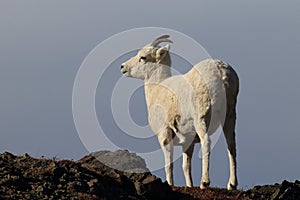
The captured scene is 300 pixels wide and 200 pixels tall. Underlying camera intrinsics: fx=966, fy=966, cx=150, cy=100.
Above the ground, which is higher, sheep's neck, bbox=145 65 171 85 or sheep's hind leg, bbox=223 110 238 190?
sheep's neck, bbox=145 65 171 85

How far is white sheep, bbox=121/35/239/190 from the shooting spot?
24.4m

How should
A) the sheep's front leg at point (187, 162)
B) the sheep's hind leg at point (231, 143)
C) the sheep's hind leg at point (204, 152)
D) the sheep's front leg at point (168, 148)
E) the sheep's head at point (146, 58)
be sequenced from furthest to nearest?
the sheep's head at point (146, 58), the sheep's front leg at point (187, 162), the sheep's front leg at point (168, 148), the sheep's hind leg at point (231, 143), the sheep's hind leg at point (204, 152)

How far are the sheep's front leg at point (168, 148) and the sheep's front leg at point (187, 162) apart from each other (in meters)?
0.37

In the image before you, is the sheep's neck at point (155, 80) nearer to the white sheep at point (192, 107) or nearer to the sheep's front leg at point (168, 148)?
the white sheep at point (192, 107)

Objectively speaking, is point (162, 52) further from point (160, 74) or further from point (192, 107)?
point (192, 107)

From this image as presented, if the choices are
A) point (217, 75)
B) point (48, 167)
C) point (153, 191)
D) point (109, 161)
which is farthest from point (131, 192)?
point (109, 161)

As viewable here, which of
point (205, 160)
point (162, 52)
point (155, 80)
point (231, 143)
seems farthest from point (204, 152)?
point (162, 52)

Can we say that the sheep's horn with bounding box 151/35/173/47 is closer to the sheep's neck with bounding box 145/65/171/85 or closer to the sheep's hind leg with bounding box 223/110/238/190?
the sheep's neck with bounding box 145/65/171/85

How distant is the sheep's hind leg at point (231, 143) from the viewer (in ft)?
82.6

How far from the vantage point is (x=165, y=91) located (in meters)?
26.2

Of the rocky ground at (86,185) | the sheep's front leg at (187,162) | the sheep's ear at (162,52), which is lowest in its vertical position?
the rocky ground at (86,185)

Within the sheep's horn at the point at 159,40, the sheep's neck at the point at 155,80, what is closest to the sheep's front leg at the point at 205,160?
the sheep's neck at the point at 155,80

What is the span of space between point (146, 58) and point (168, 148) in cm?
302

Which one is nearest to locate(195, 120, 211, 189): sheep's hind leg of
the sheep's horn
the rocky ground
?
the rocky ground
